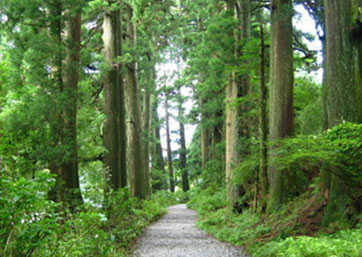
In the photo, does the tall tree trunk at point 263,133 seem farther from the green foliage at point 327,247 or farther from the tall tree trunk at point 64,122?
the tall tree trunk at point 64,122

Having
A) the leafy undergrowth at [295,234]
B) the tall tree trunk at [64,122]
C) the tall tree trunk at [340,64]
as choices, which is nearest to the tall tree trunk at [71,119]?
the tall tree trunk at [64,122]

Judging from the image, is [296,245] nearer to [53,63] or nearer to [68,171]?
[68,171]

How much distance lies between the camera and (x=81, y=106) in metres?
9.48

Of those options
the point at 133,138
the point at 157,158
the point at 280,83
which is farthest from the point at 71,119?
the point at 157,158

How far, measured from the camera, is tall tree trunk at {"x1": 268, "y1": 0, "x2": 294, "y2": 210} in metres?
8.83

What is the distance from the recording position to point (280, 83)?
898 centimetres

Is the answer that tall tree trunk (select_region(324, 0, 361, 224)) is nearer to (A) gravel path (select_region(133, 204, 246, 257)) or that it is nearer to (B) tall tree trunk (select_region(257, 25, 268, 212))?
(A) gravel path (select_region(133, 204, 246, 257))

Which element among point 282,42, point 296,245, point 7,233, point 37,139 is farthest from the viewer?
point 282,42

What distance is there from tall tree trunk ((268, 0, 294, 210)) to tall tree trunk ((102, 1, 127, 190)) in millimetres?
4696

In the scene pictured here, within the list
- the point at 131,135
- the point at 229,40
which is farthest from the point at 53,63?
the point at 131,135

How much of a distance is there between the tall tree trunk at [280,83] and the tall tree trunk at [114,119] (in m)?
4.70

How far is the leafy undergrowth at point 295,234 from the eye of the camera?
4707mm

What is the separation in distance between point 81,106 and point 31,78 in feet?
7.37

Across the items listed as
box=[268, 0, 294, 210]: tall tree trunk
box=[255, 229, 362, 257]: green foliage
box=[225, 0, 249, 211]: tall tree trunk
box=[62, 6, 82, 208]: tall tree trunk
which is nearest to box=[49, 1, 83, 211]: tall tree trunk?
box=[62, 6, 82, 208]: tall tree trunk
